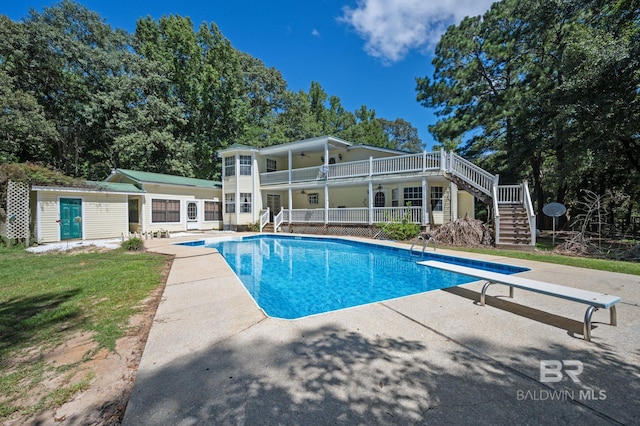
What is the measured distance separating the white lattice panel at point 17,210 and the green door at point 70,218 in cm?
132

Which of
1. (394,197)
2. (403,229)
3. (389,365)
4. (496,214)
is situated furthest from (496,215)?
(389,365)

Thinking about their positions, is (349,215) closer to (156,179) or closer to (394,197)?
(394,197)

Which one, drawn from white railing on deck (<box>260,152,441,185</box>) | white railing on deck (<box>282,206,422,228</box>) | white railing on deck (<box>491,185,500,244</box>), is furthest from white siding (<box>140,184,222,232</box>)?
white railing on deck (<box>491,185,500,244</box>)

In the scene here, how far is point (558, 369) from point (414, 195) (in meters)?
14.3

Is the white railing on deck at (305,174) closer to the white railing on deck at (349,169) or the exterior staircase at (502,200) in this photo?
the white railing on deck at (349,169)

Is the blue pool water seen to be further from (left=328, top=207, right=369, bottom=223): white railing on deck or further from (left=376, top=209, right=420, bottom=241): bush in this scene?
(left=328, top=207, right=369, bottom=223): white railing on deck

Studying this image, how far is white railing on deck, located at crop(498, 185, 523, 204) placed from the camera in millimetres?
12688

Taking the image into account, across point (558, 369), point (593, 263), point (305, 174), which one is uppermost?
point (305, 174)

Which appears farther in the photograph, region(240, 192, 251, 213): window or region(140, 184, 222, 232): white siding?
region(240, 192, 251, 213): window

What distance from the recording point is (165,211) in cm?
1778

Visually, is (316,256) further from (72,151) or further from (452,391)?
(72,151)

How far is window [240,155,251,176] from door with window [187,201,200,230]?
159 inches

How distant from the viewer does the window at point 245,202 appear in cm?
2000

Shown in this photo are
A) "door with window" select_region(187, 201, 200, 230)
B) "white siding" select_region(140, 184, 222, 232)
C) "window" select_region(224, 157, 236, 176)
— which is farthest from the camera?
"window" select_region(224, 157, 236, 176)
